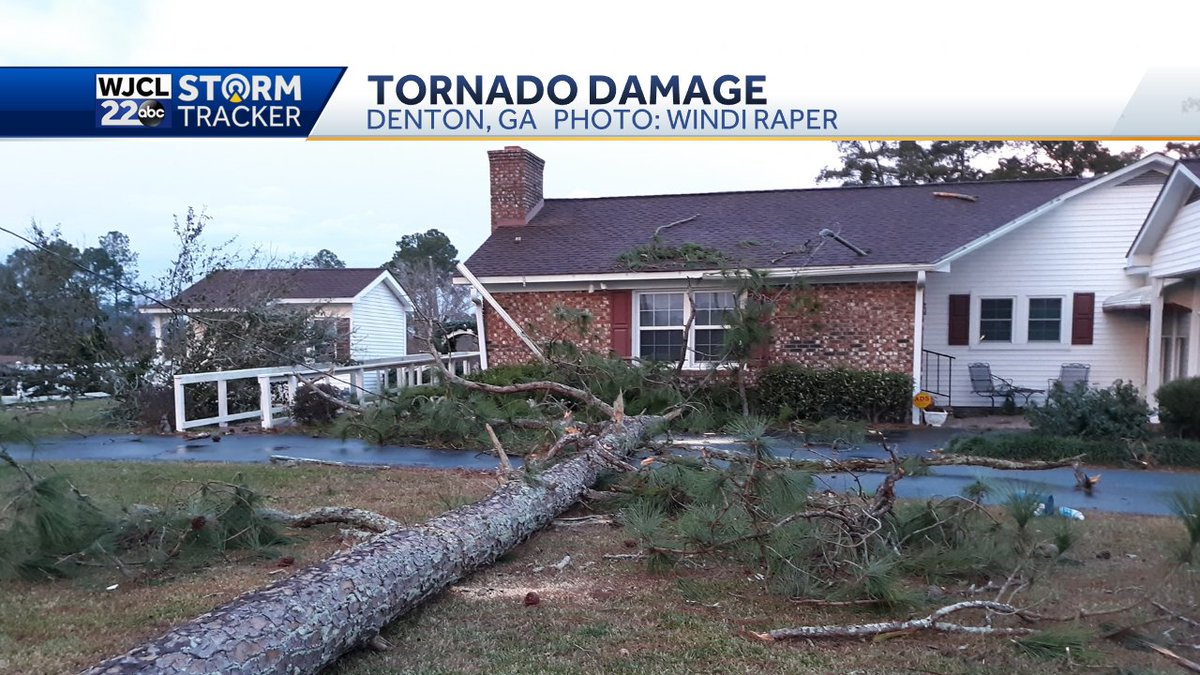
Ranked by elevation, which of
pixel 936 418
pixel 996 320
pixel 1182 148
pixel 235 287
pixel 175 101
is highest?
pixel 1182 148

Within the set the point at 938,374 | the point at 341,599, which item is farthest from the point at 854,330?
the point at 341,599

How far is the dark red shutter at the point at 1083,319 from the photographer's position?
15648mm

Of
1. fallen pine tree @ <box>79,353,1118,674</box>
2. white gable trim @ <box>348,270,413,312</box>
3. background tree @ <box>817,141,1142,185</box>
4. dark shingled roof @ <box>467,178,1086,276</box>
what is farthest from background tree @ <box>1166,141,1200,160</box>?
fallen pine tree @ <box>79,353,1118,674</box>

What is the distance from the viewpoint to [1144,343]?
50.2 ft

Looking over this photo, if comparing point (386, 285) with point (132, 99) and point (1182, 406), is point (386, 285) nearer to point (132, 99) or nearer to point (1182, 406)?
point (132, 99)

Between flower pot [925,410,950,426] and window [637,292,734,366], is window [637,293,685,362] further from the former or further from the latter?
flower pot [925,410,950,426]

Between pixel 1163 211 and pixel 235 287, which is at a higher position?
pixel 1163 211

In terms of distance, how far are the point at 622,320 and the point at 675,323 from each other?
3.16 ft

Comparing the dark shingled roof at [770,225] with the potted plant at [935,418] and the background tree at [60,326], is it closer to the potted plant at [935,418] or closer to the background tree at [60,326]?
the potted plant at [935,418]

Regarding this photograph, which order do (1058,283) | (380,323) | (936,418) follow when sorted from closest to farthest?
(936,418) < (1058,283) < (380,323)

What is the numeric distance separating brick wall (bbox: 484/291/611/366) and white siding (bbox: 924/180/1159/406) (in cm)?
616

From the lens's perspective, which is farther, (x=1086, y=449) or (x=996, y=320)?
(x=996, y=320)

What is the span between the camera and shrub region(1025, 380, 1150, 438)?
33.6 ft

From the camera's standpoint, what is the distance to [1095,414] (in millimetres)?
10438
